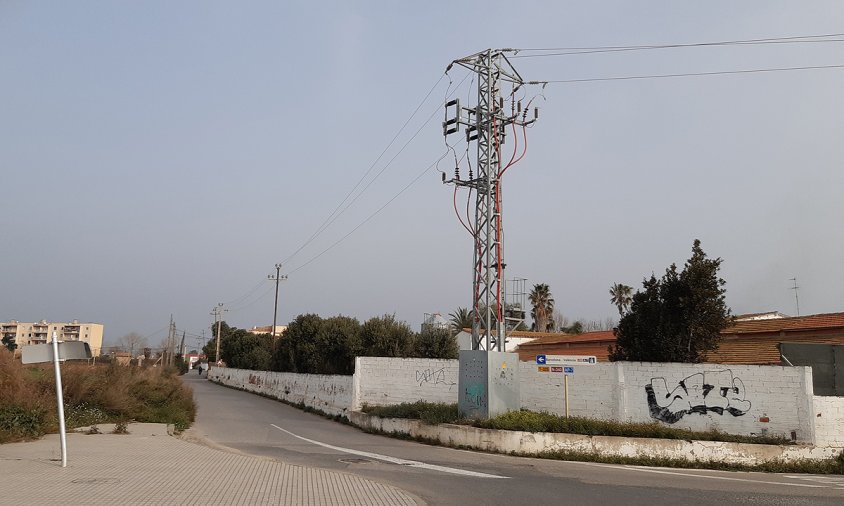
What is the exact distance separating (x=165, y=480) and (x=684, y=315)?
1326cm

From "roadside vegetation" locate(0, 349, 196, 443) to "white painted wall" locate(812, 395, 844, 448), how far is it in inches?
653

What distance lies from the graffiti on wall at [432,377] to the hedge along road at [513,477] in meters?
3.37

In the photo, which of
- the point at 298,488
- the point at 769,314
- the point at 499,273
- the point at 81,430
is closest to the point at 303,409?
the point at 81,430

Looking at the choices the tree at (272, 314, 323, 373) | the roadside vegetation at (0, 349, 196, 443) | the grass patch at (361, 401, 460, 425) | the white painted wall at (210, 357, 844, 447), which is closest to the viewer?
the white painted wall at (210, 357, 844, 447)

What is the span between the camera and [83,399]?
1933 centimetres

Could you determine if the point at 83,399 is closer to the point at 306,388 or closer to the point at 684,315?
the point at 306,388

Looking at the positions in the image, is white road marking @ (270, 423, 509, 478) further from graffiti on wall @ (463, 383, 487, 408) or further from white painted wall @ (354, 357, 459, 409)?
white painted wall @ (354, 357, 459, 409)

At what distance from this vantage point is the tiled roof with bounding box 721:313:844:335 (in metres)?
24.4

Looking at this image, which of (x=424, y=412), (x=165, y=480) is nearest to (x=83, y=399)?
(x=424, y=412)

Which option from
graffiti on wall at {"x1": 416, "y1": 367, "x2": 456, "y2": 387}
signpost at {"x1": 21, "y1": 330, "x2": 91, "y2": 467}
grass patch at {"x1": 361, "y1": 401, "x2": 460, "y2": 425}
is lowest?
grass patch at {"x1": 361, "y1": 401, "x2": 460, "y2": 425}

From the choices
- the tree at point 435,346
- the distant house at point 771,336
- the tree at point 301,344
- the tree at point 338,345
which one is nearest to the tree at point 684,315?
the distant house at point 771,336

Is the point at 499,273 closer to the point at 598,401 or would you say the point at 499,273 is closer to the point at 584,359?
the point at 584,359

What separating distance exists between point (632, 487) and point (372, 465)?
5087mm

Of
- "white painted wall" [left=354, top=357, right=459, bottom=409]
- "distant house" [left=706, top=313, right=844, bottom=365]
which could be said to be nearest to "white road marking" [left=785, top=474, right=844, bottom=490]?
"distant house" [left=706, top=313, right=844, bottom=365]
